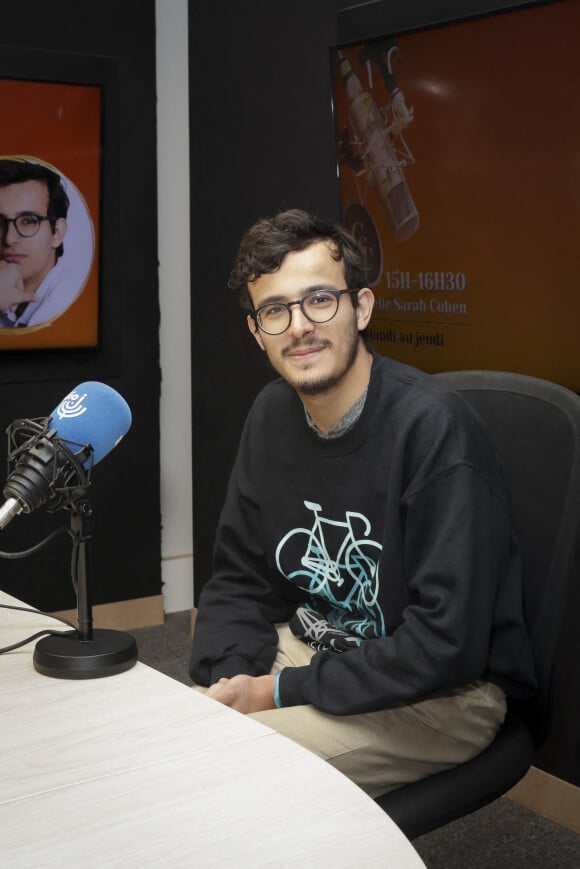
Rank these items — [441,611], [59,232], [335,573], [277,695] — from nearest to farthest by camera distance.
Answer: [441,611] < [277,695] < [335,573] < [59,232]

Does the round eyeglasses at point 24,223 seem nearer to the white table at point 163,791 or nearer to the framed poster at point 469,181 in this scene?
the framed poster at point 469,181

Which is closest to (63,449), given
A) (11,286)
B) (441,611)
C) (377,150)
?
(441,611)

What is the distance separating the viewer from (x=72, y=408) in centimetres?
156

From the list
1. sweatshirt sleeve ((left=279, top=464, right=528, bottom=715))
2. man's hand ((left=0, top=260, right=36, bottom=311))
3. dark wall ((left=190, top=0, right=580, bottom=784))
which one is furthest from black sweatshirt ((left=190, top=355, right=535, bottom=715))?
man's hand ((left=0, top=260, right=36, bottom=311))

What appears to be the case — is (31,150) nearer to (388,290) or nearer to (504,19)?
(388,290)

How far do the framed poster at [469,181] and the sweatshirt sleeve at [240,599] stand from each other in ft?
2.73

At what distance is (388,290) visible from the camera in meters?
3.04

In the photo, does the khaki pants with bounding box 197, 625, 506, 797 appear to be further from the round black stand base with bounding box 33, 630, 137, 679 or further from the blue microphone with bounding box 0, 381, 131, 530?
the blue microphone with bounding box 0, 381, 131, 530

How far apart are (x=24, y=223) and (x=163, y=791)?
3.18 metres

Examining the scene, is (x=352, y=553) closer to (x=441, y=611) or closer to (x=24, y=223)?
(x=441, y=611)

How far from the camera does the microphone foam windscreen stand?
1.56 m

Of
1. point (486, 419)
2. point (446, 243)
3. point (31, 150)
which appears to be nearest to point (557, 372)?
point (446, 243)

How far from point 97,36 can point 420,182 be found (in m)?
1.98

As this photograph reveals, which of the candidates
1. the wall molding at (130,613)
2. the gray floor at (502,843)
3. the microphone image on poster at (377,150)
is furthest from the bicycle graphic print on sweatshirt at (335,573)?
the wall molding at (130,613)
